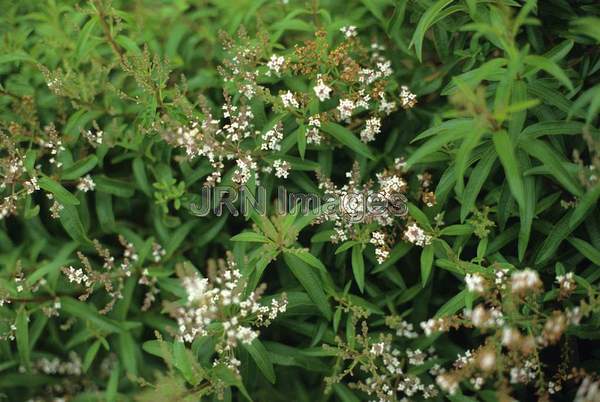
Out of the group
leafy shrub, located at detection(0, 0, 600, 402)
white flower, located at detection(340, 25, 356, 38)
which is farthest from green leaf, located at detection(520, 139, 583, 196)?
white flower, located at detection(340, 25, 356, 38)

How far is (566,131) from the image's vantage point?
2.92m

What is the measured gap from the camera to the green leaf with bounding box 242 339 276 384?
3.21 m

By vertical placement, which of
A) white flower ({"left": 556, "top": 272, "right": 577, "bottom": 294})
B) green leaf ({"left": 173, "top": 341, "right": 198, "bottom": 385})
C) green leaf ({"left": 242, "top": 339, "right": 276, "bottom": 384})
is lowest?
green leaf ({"left": 242, "top": 339, "right": 276, "bottom": 384})

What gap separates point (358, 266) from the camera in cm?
325

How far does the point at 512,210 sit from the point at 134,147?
227 centimetres

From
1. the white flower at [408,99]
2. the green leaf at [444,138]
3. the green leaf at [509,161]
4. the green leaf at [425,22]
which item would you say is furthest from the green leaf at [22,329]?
the green leaf at [509,161]

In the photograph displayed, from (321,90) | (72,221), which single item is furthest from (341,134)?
(72,221)

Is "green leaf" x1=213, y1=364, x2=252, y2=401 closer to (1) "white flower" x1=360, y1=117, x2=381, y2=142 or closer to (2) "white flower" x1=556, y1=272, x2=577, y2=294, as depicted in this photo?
(1) "white flower" x1=360, y1=117, x2=381, y2=142

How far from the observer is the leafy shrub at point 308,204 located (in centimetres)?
287

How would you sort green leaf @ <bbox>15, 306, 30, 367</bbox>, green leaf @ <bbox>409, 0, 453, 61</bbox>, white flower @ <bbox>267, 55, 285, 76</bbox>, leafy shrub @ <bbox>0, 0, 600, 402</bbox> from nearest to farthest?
leafy shrub @ <bbox>0, 0, 600, 402</bbox>
green leaf @ <bbox>409, 0, 453, 61</bbox>
white flower @ <bbox>267, 55, 285, 76</bbox>
green leaf @ <bbox>15, 306, 30, 367</bbox>

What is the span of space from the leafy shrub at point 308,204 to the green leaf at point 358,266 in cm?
2

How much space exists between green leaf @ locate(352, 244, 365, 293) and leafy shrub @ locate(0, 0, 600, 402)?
0.05 ft

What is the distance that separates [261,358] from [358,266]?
0.73m

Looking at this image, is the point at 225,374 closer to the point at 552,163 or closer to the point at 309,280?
the point at 309,280
